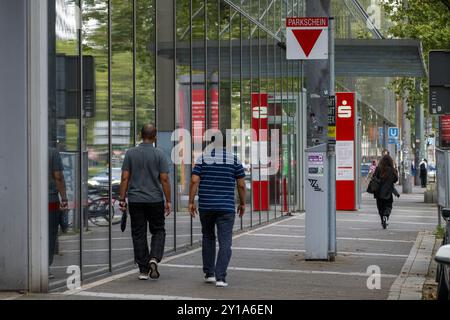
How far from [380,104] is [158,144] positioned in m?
43.5

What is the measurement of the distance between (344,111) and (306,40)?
1459cm

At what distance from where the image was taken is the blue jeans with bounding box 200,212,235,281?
449 inches

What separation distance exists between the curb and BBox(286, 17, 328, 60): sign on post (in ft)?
10.6

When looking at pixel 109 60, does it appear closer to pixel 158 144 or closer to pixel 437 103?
pixel 158 144

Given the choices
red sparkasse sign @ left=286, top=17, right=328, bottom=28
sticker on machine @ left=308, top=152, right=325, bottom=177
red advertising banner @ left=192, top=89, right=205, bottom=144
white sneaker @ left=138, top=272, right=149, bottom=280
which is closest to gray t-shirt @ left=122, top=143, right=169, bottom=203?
white sneaker @ left=138, top=272, right=149, bottom=280

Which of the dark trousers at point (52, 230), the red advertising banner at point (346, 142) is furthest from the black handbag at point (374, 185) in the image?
the dark trousers at point (52, 230)

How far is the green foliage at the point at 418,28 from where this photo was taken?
33.1 metres

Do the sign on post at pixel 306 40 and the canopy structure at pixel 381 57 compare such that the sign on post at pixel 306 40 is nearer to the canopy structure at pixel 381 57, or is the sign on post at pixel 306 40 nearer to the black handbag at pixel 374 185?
the black handbag at pixel 374 185

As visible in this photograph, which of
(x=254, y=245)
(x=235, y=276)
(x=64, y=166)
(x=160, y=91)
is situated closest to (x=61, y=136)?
(x=64, y=166)

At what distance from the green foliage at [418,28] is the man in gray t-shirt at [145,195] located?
63.1ft

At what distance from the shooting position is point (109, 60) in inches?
509

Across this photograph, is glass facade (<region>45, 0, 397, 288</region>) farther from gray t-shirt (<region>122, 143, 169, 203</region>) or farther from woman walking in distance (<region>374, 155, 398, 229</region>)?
woman walking in distance (<region>374, 155, 398, 229</region>)

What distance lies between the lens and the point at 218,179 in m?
11.5

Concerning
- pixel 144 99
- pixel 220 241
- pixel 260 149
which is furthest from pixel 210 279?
pixel 260 149
